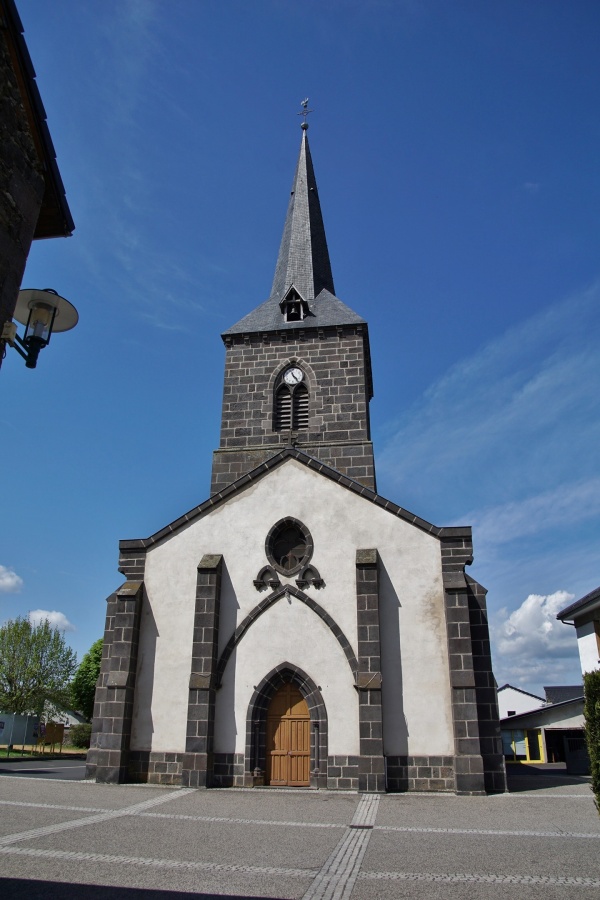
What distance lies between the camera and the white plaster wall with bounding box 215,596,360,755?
14.3 metres

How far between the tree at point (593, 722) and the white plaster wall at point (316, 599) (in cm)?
743

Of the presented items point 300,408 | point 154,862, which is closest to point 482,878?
point 154,862

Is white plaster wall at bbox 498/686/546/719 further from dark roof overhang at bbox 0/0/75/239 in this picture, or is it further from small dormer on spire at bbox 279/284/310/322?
dark roof overhang at bbox 0/0/75/239

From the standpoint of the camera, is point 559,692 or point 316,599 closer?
point 316,599

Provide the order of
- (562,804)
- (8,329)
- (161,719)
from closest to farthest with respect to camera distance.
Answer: (8,329) < (562,804) < (161,719)

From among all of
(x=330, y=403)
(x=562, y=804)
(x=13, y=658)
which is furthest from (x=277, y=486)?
(x=13, y=658)

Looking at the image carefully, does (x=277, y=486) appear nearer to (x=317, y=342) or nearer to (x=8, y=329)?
(x=317, y=342)

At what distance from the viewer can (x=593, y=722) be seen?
701 centimetres

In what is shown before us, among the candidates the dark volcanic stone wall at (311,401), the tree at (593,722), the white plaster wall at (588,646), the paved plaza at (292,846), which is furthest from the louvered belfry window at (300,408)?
the tree at (593,722)

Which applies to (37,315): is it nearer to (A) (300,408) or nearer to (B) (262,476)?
(B) (262,476)

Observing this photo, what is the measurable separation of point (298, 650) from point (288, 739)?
1.98 m

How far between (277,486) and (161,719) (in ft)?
20.1

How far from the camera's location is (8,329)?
17.4 feet

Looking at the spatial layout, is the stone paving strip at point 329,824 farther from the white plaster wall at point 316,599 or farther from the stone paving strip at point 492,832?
the white plaster wall at point 316,599
